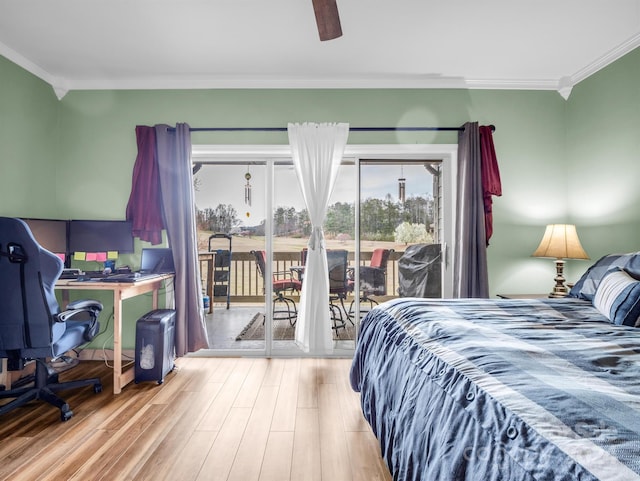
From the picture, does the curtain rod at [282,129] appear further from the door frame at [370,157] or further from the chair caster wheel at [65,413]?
the chair caster wheel at [65,413]

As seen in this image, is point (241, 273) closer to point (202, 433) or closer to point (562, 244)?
point (202, 433)

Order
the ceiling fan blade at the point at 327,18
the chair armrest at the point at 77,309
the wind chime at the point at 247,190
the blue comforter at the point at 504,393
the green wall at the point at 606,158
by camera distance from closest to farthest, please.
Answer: the blue comforter at the point at 504,393 → the ceiling fan blade at the point at 327,18 → the chair armrest at the point at 77,309 → the green wall at the point at 606,158 → the wind chime at the point at 247,190

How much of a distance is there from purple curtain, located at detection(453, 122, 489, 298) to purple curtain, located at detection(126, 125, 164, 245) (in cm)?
287

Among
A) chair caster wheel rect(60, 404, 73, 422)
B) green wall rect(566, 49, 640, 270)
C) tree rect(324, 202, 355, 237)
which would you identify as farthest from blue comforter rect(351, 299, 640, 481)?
chair caster wheel rect(60, 404, 73, 422)

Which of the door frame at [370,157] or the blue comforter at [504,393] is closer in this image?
the blue comforter at [504,393]

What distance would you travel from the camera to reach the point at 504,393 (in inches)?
38.1

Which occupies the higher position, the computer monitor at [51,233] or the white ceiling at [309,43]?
the white ceiling at [309,43]

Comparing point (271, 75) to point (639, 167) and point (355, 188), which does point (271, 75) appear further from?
point (639, 167)

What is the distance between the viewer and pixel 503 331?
1574mm

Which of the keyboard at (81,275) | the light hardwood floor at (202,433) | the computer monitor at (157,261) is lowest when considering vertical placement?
the light hardwood floor at (202,433)

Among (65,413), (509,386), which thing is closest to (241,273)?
(65,413)

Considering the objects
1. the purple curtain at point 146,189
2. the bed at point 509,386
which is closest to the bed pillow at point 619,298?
the bed at point 509,386

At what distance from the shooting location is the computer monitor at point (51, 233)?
2.96 m

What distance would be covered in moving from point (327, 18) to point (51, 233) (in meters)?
2.86
